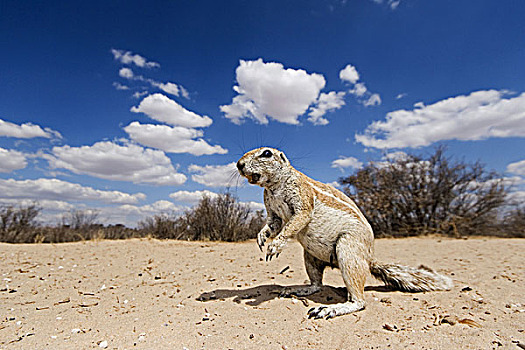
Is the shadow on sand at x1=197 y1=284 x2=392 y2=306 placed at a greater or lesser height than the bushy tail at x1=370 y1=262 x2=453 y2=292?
lesser

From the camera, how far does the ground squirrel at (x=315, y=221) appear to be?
11.4 feet

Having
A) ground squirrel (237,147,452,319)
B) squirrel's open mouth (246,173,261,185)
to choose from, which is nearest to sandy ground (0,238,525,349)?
ground squirrel (237,147,452,319)

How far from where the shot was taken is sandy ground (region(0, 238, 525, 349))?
115 inches

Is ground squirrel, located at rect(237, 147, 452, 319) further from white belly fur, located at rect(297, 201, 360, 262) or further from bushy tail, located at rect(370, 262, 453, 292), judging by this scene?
bushy tail, located at rect(370, 262, 453, 292)

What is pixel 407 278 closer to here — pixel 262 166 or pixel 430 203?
pixel 262 166

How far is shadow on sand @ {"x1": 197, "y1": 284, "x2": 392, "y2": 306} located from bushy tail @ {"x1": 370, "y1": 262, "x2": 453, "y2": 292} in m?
0.23

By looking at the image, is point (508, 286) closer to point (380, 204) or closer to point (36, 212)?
point (380, 204)

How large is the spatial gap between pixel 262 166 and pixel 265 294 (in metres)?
1.77

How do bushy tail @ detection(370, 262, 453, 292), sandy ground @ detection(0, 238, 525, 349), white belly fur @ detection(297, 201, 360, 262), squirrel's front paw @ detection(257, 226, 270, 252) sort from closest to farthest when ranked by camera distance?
sandy ground @ detection(0, 238, 525, 349), white belly fur @ detection(297, 201, 360, 262), squirrel's front paw @ detection(257, 226, 270, 252), bushy tail @ detection(370, 262, 453, 292)

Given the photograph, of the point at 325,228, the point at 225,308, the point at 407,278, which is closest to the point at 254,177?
the point at 325,228

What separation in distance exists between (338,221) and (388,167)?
12.9 m

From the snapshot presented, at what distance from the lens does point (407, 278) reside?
420cm

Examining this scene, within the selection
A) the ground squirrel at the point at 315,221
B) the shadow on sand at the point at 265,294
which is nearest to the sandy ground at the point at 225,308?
the shadow on sand at the point at 265,294

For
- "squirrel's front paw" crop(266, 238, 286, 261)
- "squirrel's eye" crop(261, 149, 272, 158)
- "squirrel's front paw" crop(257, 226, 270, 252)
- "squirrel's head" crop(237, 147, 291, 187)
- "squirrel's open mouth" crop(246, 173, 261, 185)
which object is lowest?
"squirrel's front paw" crop(266, 238, 286, 261)
